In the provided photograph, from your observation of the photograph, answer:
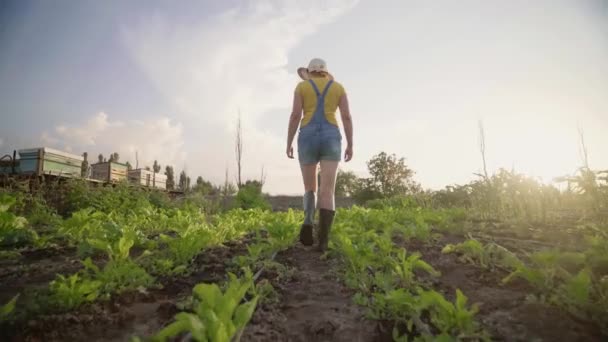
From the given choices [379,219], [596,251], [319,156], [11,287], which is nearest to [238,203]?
[379,219]

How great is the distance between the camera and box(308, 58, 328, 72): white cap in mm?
3762

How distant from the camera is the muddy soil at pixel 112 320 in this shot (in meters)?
1.41

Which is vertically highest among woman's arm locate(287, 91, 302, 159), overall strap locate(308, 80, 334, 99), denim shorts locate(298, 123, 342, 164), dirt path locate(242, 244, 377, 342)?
overall strap locate(308, 80, 334, 99)

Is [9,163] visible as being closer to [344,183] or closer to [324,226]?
[324,226]

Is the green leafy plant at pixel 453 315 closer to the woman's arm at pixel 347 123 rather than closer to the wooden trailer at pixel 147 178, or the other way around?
the woman's arm at pixel 347 123

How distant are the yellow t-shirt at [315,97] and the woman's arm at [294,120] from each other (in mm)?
69

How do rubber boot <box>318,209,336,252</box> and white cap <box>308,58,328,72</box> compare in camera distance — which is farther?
→ white cap <box>308,58,328,72</box>

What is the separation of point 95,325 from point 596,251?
3181mm

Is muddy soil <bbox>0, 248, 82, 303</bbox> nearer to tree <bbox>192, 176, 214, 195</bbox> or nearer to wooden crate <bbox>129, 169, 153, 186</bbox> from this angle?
tree <bbox>192, 176, 214, 195</bbox>

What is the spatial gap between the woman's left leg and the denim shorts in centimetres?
10

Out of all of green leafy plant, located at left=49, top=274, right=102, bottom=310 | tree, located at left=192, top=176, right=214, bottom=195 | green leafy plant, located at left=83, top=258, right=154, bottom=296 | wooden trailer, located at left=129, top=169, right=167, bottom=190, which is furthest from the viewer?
tree, located at left=192, top=176, right=214, bottom=195

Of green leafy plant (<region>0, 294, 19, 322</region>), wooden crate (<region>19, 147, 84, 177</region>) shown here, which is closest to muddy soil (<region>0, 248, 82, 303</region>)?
green leafy plant (<region>0, 294, 19, 322</region>)

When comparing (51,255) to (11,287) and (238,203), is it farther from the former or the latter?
(238,203)

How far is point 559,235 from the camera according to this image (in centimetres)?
333
